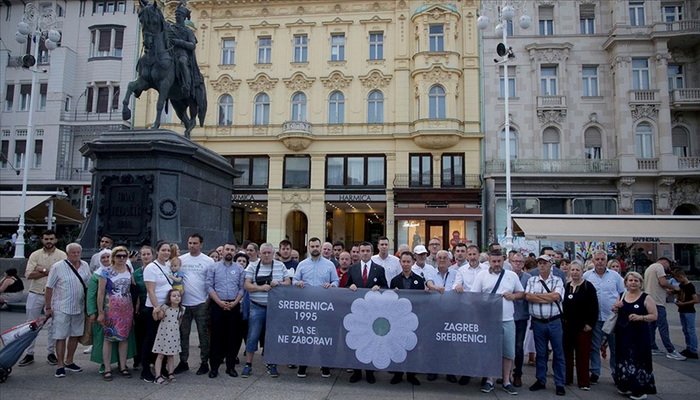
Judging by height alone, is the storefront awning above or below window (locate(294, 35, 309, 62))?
below

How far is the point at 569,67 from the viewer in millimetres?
31125

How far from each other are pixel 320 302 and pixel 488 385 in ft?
8.59

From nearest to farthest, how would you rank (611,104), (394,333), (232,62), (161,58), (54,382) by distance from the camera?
(54,382), (394,333), (161,58), (611,104), (232,62)

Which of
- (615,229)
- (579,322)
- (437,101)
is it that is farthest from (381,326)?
(437,101)

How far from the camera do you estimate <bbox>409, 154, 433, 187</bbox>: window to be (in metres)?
31.2

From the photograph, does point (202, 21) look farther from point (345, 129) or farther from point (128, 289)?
point (128, 289)

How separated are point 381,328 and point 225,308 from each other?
2276 millimetres

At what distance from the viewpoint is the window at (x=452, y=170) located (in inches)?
1220

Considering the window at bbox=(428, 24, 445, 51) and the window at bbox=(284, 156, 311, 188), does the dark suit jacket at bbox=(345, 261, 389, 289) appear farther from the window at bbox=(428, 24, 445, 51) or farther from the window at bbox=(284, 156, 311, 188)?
the window at bbox=(428, 24, 445, 51)

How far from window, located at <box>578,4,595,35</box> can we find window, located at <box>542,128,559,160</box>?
273 inches

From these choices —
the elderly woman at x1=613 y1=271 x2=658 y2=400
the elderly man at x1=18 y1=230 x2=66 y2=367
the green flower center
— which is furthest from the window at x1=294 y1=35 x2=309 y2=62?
the elderly woman at x1=613 y1=271 x2=658 y2=400

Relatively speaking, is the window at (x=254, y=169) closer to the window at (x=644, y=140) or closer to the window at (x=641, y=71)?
the window at (x=644, y=140)

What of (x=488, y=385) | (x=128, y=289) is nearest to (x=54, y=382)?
(x=128, y=289)

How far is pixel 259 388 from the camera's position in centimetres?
643
